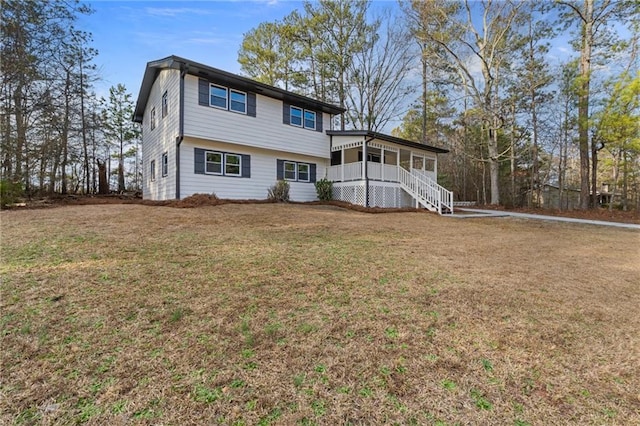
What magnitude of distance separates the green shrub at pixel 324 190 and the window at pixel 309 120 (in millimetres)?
2772

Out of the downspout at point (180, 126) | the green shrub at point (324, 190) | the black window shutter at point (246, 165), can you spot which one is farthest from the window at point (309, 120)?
the downspout at point (180, 126)

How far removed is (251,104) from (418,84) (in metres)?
15.3

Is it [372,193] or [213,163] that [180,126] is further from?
[372,193]

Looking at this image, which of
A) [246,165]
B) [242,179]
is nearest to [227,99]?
[246,165]

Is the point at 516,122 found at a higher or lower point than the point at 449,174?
higher

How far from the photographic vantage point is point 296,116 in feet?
47.5

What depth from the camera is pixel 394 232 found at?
752 cm

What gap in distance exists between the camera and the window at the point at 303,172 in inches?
586

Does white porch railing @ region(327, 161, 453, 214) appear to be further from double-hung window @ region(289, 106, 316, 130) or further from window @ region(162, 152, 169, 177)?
window @ region(162, 152, 169, 177)

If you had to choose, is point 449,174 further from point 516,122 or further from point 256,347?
point 256,347

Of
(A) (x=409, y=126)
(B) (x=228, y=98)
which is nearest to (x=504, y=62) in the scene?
(A) (x=409, y=126)

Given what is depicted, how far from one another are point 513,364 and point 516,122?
22488mm

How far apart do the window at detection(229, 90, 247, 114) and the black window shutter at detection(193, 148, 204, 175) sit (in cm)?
222

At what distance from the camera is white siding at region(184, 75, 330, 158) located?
1138 centimetres
